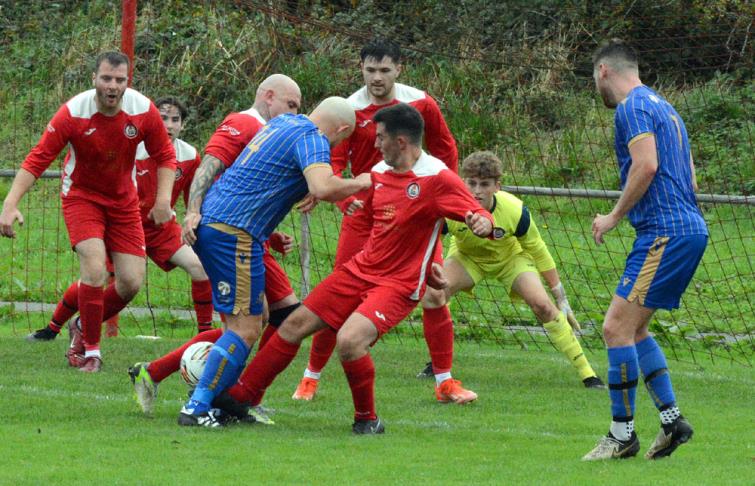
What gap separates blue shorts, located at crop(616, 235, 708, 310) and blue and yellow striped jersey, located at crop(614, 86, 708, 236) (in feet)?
0.17

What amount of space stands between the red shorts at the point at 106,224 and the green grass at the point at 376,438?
0.92 meters

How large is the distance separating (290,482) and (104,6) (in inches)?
621

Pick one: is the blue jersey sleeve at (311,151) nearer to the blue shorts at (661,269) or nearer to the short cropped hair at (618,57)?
the short cropped hair at (618,57)

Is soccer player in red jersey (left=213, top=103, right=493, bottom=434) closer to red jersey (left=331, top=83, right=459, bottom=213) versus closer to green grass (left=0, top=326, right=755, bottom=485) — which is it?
green grass (left=0, top=326, right=755, bottom=485)

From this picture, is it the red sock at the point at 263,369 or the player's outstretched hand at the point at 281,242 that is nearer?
the red sock at the point at 263,369

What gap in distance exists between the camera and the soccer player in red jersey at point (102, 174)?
29.8ft

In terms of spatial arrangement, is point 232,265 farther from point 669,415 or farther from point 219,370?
point 669,415

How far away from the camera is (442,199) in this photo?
744 cm

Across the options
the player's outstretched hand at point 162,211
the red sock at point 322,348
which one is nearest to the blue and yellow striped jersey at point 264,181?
the red sock at point 322,348

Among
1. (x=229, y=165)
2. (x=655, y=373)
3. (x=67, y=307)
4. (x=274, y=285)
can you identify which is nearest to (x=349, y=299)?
(x=274, y=285)

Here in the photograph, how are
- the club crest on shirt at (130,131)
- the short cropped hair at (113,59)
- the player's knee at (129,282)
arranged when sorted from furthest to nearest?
the player's knee at (129,282)
the club crest on shirt at (130,131)
the short cropped hair at (113,59)

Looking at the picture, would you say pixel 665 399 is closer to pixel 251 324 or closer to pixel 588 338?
pixel 251 324

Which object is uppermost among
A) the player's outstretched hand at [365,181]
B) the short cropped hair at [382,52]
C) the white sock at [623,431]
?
the short cropped hair at [382,52]

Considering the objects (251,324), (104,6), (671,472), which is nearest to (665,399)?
(671,472)
